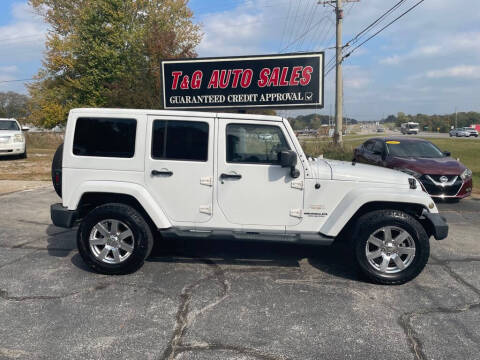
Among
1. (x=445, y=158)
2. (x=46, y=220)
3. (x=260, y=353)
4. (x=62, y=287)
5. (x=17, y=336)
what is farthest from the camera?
(x=445, y=158)

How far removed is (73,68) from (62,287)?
29.4 m

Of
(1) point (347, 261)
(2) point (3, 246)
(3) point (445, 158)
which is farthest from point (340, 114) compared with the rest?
(2) point (3, 246)

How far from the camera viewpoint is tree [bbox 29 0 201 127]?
2795 centimetres

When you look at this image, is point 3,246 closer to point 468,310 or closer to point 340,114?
point 468,310

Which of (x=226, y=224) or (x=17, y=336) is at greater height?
(x=226, y=224)

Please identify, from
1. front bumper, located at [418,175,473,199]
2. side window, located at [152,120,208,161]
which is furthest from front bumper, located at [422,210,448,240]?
front bumper, located at [418,175,473,199]

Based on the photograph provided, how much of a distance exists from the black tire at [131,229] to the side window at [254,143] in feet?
4.20

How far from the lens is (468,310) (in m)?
3.57

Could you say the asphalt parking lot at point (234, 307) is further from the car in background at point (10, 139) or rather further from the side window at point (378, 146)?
the car in background at point (10, 139)

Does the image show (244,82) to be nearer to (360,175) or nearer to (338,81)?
(360,175)

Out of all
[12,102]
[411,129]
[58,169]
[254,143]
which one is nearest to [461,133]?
[411,129]

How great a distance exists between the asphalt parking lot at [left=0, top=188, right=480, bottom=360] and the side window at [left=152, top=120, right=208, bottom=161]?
1.43m

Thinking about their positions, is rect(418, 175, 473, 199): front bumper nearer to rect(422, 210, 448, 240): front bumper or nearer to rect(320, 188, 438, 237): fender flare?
rect(422, 210, 448, 240): front bumper

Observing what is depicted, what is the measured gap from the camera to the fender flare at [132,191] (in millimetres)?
4230
